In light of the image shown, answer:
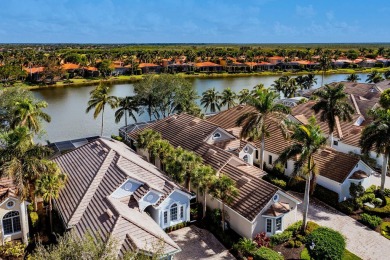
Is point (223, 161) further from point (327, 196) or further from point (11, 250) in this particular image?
point (11, 250)

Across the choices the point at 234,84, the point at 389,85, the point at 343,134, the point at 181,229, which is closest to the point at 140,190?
the point at 181,229

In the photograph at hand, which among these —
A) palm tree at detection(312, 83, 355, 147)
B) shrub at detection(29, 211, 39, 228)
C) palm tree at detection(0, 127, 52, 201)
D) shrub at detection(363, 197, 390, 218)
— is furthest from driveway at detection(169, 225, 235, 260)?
→ palm tree at detection(312, 83, 355, 147)

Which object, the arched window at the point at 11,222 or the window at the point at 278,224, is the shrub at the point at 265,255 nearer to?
the window at the point at 278,224

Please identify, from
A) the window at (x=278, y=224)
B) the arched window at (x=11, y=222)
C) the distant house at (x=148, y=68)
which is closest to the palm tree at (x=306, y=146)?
the window at (x=278, y=224)

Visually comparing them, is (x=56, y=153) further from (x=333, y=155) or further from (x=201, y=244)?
(x=333, y=155)

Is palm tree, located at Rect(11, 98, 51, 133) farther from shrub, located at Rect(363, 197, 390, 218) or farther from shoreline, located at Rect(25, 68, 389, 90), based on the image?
shoreline, located at Rect(25, 68, 389, 90)
